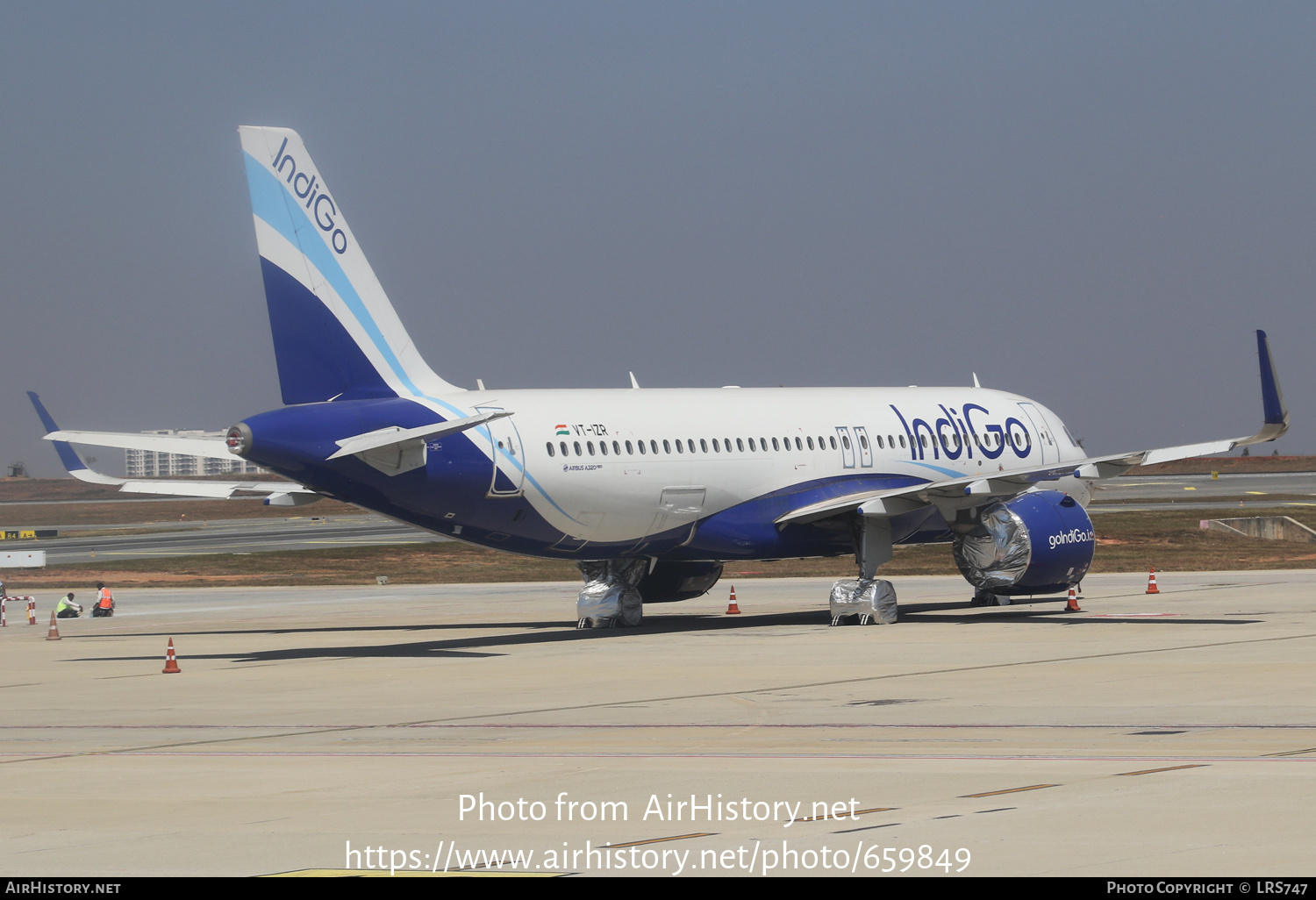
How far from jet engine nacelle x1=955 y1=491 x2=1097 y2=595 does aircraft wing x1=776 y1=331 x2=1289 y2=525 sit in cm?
71

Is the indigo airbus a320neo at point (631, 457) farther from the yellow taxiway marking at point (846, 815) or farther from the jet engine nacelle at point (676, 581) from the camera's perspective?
the yellow taxiway marking at point (846, 815)

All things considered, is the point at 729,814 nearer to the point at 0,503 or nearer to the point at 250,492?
the point at 250,492

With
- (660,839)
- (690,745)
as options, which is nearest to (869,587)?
(690,745)

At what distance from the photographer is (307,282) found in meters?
26.8

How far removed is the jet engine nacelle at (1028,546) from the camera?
33375mm

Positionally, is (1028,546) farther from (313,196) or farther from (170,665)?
(170,665)

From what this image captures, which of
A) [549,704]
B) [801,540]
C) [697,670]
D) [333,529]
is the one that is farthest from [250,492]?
[333,529]

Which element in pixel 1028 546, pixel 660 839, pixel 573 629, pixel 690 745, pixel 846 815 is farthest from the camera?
pixel 1028 546

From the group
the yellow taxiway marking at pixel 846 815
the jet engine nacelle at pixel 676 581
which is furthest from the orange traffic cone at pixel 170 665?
the yellow taxiway marking at pixel 846 815

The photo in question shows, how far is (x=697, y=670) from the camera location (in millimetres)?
23625

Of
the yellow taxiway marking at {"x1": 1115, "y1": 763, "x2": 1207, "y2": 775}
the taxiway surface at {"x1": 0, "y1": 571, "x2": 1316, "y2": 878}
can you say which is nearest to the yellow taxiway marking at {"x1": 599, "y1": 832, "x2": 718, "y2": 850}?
the taxiway surface at {"x1": 0, "y1": 571, "x2": 1316, "y2": 878}

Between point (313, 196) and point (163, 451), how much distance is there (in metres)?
5.08

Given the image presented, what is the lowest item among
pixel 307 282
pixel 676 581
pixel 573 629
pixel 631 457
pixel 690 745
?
pixel 690 745

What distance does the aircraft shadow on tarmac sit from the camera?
27781mm
